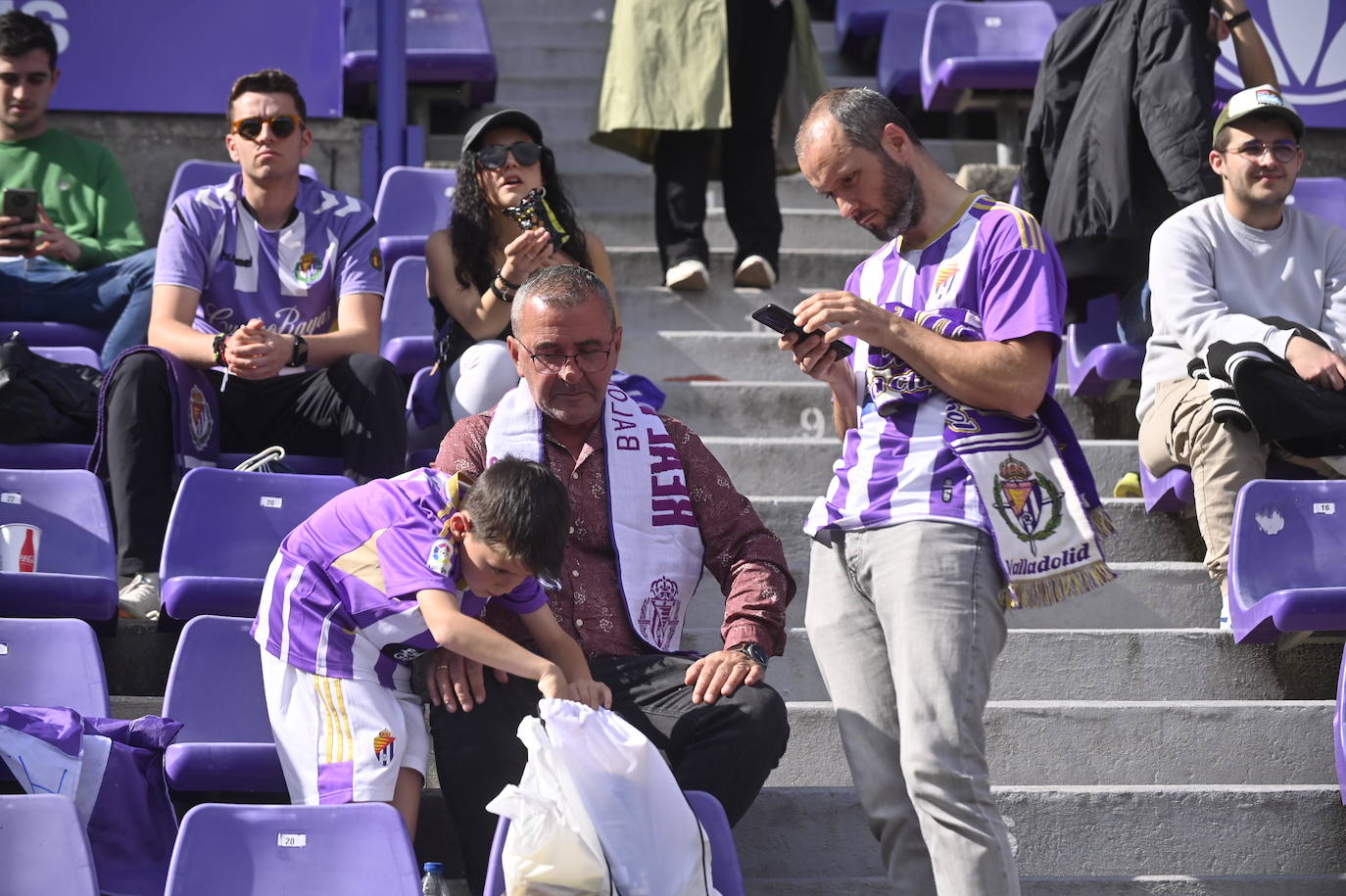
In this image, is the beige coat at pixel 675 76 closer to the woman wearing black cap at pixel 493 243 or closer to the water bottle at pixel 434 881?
the woman wearing black cap at pixel 493 243

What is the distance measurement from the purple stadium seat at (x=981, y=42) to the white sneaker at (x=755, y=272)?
4.68 ft

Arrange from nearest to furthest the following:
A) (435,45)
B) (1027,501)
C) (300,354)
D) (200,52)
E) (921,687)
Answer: (921,687) → (1027,501) → (300,354) → (200,52) → (435,45)

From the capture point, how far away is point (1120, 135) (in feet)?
16.1

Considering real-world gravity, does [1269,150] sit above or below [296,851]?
above

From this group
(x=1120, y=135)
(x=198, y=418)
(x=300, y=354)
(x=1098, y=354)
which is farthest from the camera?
(x=1120, y=135)

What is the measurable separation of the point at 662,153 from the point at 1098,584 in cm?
300

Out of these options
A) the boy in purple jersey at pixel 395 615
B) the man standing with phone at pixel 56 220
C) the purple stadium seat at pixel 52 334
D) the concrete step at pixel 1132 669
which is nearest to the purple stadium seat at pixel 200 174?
the man standing with phone at pixel 56 220

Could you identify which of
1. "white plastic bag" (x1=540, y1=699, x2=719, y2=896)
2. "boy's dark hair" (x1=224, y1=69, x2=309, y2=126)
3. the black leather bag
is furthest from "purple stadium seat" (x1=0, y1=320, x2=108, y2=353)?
"white plastic bag" (x1=540, y1=699, x2=719, y2=896)

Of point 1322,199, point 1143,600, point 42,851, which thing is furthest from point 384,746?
point 1322,199

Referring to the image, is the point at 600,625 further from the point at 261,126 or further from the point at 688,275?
the point at 688,275

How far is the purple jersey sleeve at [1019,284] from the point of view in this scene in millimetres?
2742

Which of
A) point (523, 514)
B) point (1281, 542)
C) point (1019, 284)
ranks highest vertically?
point (1019, 284)

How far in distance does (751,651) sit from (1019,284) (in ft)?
2.48

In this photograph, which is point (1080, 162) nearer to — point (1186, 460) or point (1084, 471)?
point (1186, 460)
